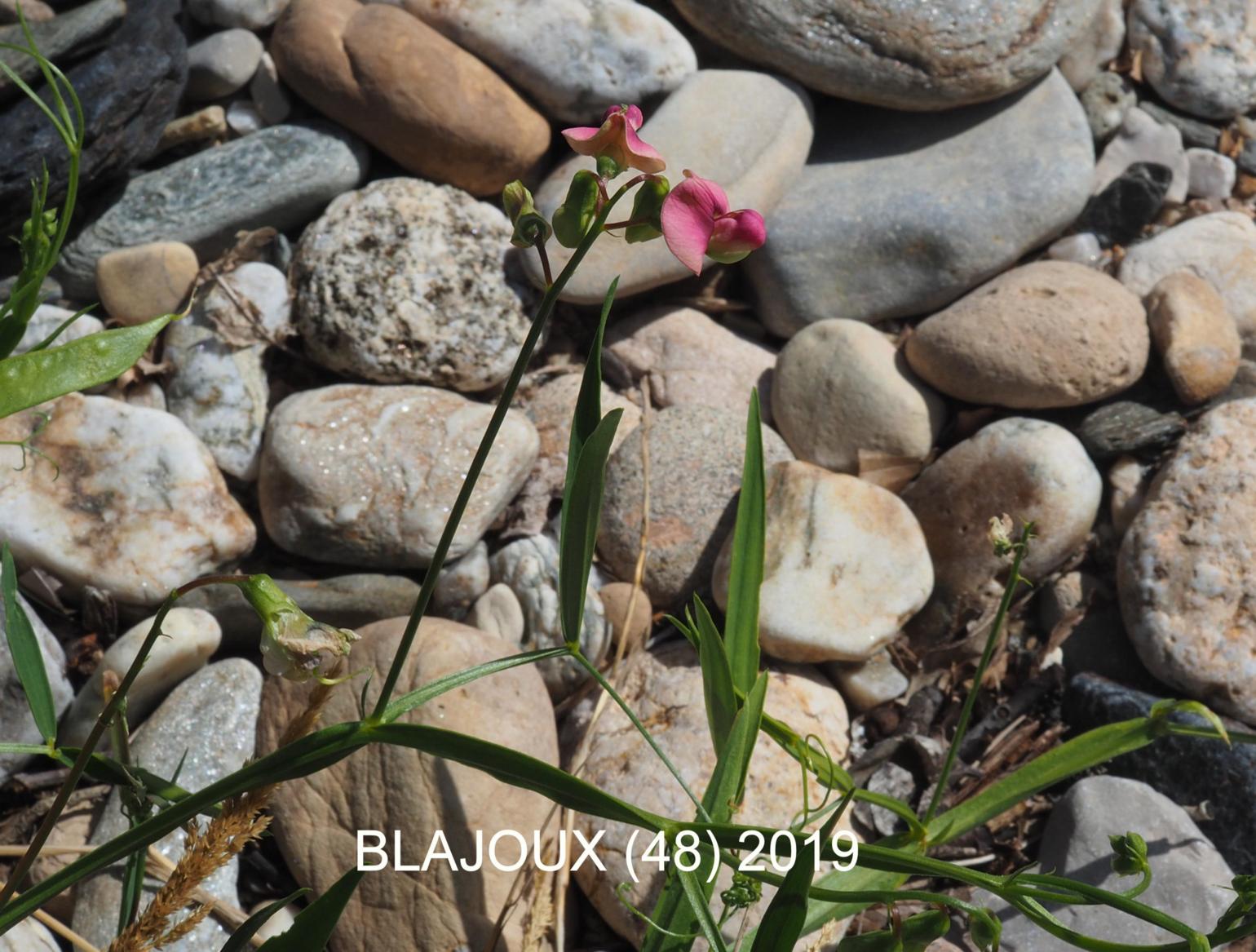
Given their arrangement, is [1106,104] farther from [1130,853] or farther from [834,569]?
[1130,853]

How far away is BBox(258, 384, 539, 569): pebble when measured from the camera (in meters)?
2.12

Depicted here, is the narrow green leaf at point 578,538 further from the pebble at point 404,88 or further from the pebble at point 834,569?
the pebble at point 404,88

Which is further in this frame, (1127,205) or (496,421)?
(1127,205)

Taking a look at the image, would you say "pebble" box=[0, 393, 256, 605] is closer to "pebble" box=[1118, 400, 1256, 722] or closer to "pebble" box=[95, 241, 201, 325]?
"pebble" box=[95, 241, 201, 325]

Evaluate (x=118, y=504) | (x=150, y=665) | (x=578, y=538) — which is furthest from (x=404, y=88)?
(x=578, y=538)

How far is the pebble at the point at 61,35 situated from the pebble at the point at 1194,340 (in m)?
2.30

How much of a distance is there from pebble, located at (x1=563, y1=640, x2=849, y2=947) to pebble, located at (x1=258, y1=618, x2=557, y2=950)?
4.3 inches

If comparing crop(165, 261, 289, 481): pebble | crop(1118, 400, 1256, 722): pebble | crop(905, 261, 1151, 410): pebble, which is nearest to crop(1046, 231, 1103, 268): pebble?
crop(905, 261, 1151, 410): pebble

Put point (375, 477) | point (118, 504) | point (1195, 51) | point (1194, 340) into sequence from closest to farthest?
point (118, 504), point (375, 477), point (1194, 340), point (1195, 51)

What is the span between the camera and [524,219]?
85 cm

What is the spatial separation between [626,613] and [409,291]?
83 cm

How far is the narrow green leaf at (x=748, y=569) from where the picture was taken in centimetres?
145

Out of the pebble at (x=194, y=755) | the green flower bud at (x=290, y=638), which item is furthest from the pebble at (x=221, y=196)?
the green flower bud at (x=290, y=638)

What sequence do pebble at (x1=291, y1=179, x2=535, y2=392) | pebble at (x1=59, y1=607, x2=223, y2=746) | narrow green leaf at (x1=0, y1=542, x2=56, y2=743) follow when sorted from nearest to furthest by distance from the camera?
narrow green leaf at (x1=0, y1=542, x2=56, y2=743) → pebble at (x1=59, y1=607, x2=223, y2=746) → pebble at (x1=291, y1=179, x2=535, y2=392)
